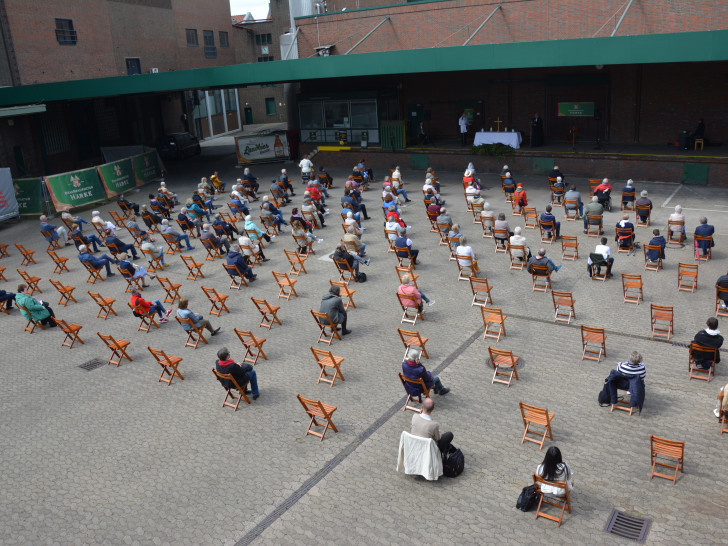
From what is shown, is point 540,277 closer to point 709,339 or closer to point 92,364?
point 709,339

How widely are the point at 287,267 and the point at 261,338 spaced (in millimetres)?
5768

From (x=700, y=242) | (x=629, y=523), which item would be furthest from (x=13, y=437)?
(x=700, y=242)

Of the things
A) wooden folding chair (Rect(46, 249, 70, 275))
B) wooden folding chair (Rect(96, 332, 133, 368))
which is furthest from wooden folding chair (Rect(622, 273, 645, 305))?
wooden folding chair (Rect(46, 249, 70, 275))

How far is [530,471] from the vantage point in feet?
31.0

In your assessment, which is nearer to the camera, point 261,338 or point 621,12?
A: point 261,338

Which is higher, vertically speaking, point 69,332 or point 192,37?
point 192,37

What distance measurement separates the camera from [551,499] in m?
8.70

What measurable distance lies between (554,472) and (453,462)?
1.53 metres

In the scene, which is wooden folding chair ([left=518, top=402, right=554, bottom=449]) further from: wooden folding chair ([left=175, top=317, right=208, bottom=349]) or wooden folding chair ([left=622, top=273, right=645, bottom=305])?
wooden folding chair ([left=175, top=317, right=208, bottom=349])

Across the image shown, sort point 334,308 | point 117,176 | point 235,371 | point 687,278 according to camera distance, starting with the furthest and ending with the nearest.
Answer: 1. point 117,176
2. point 687,278
3. point 334,308
4. point 235,371

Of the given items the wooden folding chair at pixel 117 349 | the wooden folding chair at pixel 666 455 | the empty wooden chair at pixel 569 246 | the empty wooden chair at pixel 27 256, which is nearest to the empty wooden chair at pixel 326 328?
the wooden folding chair at pixel 117 349

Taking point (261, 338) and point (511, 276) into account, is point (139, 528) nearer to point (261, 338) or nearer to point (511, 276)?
point (261, 338)

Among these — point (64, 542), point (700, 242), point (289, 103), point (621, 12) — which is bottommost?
point (64, 542)

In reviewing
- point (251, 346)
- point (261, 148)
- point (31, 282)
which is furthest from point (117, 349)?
point (261, 148)
